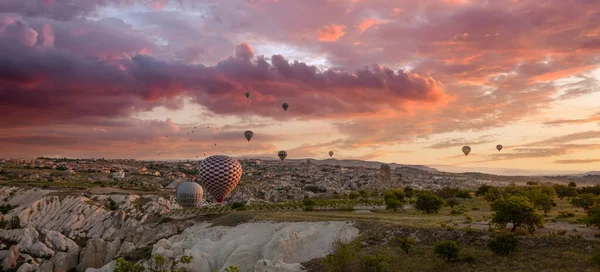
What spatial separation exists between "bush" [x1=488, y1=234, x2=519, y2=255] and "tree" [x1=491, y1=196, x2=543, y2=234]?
3.54 meters

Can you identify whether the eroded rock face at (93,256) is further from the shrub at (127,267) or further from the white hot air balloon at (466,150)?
the white hot air balloon at (466,150)

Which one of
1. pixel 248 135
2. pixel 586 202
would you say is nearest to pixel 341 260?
pixel 586 202

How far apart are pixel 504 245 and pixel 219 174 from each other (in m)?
Answer: 55.5

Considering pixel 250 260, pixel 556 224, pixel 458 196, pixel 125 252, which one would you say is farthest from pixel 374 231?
pixel 458 196

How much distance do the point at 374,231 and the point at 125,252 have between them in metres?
37.0

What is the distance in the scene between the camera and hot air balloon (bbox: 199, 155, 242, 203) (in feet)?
258

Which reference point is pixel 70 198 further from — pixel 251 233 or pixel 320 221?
pixel 320 221

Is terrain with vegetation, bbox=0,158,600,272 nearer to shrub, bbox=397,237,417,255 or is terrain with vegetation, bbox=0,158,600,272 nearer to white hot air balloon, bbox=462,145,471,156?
shrub, bbox=397,237,417,255

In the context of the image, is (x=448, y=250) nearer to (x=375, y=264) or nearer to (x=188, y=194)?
(x=375, y=264)

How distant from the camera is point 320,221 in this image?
50.6m

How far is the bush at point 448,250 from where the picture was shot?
33.7m

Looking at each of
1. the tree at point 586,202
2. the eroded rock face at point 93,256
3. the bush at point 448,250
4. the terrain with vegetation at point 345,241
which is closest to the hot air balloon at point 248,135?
the terrain with vegetation at point 345,241

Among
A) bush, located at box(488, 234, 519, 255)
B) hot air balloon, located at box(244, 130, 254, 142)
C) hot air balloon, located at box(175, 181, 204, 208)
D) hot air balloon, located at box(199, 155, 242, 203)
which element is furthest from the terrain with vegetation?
hot air balloon, located at box(244, 130, 254, 142)

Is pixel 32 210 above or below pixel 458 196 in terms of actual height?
below
